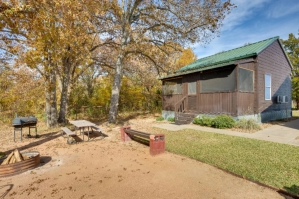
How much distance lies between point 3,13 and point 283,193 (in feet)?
23.6

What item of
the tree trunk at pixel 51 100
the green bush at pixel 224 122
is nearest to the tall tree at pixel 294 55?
the green bush at pixel 224 122

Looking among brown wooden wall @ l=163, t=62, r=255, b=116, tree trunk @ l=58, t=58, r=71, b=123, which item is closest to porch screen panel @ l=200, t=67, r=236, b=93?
brown wooden wall @ l=163, t=62, r=255, b=116

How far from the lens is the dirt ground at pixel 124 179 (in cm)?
314

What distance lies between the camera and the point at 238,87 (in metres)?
9.28

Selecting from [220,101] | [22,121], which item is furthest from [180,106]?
[22,121]

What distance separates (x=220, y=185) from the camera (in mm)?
3350

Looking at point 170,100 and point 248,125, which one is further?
point 170,100

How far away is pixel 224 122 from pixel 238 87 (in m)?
2.07

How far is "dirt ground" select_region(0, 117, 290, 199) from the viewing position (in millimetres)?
3143

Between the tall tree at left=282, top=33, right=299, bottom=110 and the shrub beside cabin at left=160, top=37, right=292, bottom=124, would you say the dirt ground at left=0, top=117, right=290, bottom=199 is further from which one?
the tall tree at left=282, top=33, right=299, bottom=110

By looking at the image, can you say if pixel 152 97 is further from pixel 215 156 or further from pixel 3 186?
pixel 3 186

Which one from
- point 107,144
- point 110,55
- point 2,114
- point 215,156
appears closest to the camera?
point 215,156

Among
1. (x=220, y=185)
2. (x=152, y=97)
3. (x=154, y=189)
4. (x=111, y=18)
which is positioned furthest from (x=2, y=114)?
(x=220, y=185)

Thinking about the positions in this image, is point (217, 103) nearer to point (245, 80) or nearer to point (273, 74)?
point (245, 80)
